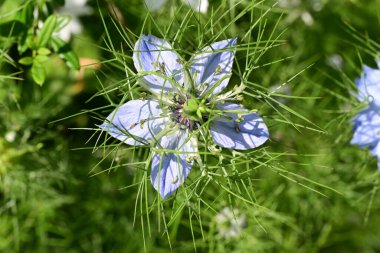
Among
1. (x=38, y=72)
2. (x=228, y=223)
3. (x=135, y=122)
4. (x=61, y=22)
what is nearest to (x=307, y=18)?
(x=228, y=223)

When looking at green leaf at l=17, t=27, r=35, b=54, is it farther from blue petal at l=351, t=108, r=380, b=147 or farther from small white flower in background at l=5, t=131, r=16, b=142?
blue petal at l=351, t=108, r=380, b=147

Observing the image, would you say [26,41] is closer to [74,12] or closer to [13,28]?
[13,28]

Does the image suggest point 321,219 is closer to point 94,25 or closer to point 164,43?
point 94,25

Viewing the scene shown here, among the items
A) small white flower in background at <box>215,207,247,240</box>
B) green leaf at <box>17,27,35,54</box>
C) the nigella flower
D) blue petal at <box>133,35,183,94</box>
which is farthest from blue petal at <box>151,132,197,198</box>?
small white flower in background at <box>215,207,247,240</box>

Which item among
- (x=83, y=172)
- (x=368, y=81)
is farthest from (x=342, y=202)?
(x=83, y=172)

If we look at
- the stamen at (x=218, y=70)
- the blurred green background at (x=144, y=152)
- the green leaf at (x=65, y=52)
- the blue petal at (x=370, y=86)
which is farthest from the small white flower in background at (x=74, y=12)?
the blue petal at (x=370, y=86)
